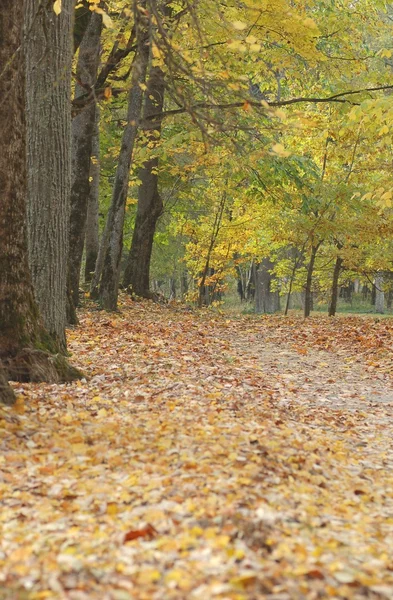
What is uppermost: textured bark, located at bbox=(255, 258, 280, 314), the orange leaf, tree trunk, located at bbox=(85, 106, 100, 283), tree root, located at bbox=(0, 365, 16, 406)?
tree trunk, located at bbox=(85, 106, 100, 283)

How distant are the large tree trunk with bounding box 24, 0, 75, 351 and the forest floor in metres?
1.04

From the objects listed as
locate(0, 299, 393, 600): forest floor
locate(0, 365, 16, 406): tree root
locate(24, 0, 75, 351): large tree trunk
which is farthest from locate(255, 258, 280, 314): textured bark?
locate(0, 365, 16, 406): tree root

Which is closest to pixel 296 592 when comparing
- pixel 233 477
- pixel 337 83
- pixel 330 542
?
pixel 330 542

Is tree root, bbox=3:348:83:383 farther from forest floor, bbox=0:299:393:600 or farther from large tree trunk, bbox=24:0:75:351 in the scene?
large tree trunk, bbox=24:0:75:351

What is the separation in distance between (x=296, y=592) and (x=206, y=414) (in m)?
2.87

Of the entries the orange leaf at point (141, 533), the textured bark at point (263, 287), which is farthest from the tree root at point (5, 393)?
the textured bark at point (263, 287)

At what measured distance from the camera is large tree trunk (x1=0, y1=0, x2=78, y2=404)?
195 inches

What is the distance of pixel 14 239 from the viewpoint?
5273 mm

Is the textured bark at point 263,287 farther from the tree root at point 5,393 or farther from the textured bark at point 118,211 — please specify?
the tree root at point 5,393

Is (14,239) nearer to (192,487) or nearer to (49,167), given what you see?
(49,167)

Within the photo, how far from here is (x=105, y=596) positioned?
2.37 m

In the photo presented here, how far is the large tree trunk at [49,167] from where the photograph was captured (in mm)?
6215

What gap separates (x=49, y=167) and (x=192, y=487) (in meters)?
4.06

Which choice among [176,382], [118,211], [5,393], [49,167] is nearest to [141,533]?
[5,393]
